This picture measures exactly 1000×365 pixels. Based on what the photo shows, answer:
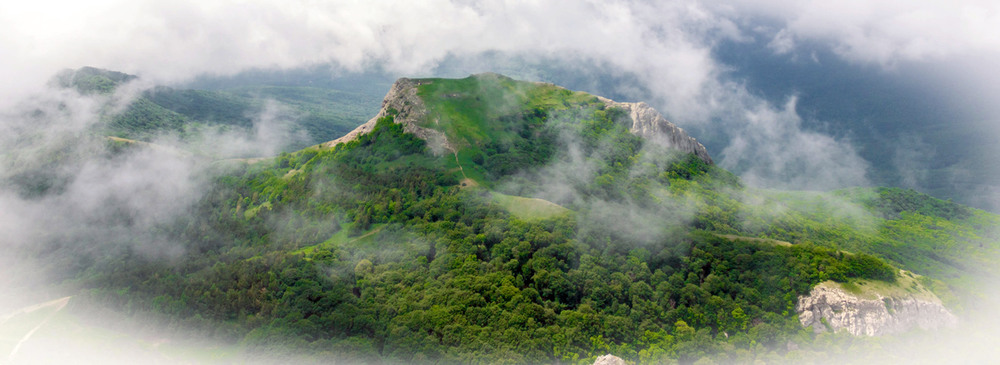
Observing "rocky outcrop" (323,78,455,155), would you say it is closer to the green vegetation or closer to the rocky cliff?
the rocky cliff

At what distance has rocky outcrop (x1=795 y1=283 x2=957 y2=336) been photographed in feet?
267

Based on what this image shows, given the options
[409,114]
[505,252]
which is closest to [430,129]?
[409,114]

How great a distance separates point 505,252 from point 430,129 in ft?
214

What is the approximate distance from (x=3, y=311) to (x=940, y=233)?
243426 millimetres

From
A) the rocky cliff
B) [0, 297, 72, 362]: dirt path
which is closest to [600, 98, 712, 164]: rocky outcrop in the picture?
the rocky cliff

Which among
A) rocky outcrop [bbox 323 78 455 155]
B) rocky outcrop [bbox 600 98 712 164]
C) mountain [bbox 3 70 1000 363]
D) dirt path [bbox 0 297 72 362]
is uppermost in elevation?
rocky outcrop [bbox 600 98 712 164]

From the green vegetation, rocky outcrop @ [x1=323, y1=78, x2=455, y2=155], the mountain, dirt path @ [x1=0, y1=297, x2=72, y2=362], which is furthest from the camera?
rocky outcrop @ [x1=323, y1=78, x2=455, y2=155]

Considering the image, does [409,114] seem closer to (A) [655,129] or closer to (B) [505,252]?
(B) [505,252]

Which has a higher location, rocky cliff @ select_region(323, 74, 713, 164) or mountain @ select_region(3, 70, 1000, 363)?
rocky cliff @ select_region(323, 74, 713, 164)

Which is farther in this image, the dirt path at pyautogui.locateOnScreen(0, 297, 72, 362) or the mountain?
the mountain

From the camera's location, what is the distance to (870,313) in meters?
81.8

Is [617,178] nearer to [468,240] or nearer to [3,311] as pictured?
[468,240]

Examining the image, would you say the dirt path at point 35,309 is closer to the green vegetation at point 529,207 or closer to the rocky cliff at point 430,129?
the rocky cliff at point 430,129

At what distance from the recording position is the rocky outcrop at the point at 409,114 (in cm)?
15112
